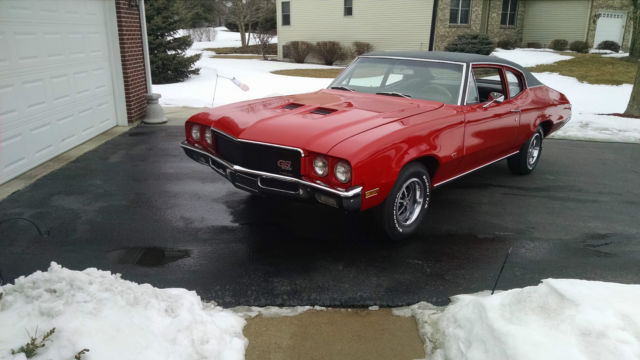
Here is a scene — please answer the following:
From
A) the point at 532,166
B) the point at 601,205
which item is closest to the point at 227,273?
the point at 601,205

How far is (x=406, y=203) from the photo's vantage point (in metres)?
4.60

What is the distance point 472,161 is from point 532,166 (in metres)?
2.30

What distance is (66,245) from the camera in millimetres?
4461

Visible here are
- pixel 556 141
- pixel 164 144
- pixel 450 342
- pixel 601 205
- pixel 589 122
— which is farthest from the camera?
pixel 589 122

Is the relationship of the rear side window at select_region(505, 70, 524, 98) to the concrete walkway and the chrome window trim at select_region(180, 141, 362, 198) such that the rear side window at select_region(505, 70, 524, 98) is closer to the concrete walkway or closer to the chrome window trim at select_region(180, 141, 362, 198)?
the chrome window trim at select_region(180, 141, 362, 198)

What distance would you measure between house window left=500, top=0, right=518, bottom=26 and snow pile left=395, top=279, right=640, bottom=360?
87.4 ft

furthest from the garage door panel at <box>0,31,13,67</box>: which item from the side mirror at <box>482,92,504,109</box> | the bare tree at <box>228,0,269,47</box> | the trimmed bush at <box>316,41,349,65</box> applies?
the bare tree at <box>228,0,269,47</box>

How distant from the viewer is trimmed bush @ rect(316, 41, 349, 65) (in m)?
24.7

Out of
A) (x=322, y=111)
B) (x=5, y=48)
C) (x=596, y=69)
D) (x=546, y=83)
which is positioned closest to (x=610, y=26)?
(x=596, y=69)

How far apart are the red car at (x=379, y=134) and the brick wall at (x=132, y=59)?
5.15m

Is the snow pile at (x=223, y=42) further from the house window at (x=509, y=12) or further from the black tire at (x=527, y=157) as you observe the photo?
the black tire at (x=527, y=157)

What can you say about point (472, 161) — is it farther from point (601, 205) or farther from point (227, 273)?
point (227, 273)

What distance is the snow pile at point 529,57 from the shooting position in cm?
2203

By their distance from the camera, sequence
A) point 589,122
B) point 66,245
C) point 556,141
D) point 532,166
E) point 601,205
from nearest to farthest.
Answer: point 66,245 < point 601,205 < point 532,166 < point 556,141 < point 589,122
